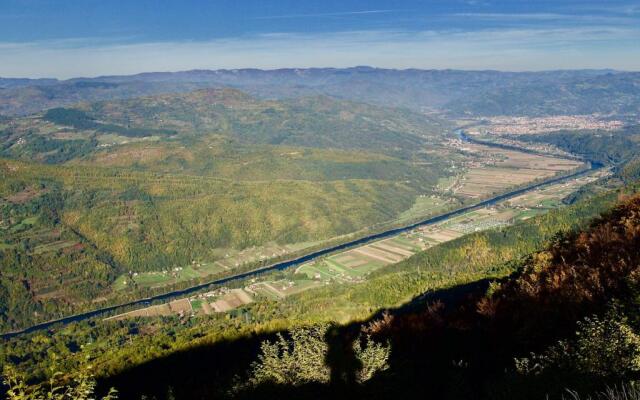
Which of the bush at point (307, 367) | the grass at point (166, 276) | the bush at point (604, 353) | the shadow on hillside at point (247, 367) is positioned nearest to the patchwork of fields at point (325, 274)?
the grass at point (166, 276)

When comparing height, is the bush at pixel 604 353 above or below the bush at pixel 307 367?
above

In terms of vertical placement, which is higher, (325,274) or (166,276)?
(325,274)

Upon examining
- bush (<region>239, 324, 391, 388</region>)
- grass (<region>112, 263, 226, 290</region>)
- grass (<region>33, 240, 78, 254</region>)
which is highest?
bush (<region>239, 324, 391, 388</region>)

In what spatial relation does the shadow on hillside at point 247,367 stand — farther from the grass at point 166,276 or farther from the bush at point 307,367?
the grass at point 166,276

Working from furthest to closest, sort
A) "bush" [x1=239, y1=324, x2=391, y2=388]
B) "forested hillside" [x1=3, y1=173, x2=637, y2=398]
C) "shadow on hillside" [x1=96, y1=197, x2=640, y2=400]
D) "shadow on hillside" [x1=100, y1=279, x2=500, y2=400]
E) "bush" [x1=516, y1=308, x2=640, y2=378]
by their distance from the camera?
"forested hillside" [x1=3, y1=173, x2=637, y2=398]
"bush" [x1=239, y1=324, x2=391, y2=388]
"shadow on hillside" [x1=100, y1=279, x2=500, y2=400]
"shadow on hillside" [x1=96, y1=197, x2=640, y2=400]
"bush" [x1=516, y1=308, x2=640, y2=378]

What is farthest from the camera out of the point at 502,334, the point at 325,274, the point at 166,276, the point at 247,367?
the point at 166,276

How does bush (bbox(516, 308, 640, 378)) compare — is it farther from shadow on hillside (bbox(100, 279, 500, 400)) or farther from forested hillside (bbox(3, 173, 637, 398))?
shadow on hillside (bbox(100, 279, 500, 400))

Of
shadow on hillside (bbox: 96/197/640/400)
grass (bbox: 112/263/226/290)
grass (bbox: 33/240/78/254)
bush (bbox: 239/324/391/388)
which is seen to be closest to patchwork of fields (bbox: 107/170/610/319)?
grass (bbox: 112/263/226/290)

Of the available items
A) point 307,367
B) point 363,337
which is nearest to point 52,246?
point 363,337

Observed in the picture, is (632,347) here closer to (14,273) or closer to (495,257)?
(495,257)

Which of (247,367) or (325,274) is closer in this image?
(247,367)

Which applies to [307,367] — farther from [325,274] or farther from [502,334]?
[325,274]
